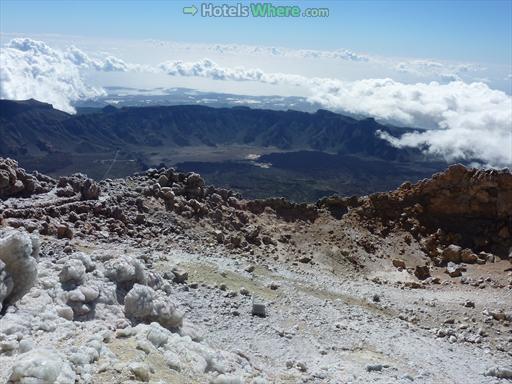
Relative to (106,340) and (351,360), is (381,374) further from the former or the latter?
(106,340)

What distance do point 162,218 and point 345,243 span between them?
12213mm

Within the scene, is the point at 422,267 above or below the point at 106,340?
Result: below

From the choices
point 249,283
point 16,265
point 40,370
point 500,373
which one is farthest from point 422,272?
point 40,370

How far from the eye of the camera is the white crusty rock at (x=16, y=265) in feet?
42.7

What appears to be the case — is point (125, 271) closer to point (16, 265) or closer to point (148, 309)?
point (148, 309)

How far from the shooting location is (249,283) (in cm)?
2539

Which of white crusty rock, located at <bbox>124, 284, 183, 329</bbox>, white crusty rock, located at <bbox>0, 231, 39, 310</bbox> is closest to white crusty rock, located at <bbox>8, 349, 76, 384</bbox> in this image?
white crusty rock, located at <bbox>0, 231, 39, 310</bbox>

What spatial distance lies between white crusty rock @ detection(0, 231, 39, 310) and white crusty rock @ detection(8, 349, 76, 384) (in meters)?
3.88

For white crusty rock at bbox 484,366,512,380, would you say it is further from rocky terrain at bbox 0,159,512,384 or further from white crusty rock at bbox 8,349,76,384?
white crusty rock at bbox 8,349,76,384

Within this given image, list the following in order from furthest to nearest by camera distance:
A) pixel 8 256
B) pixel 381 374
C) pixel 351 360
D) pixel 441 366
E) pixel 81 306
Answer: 1. pixel 441 366
2. pixel 351 360
3. pixel 381 374
4. pixel 81 306
5. pixel 8 256

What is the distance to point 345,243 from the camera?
120 feet

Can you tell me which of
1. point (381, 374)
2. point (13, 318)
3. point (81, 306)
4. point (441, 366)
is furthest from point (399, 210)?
point (13, 318)

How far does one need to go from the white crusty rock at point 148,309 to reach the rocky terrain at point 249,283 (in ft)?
0.17

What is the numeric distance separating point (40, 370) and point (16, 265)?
4.85 m
